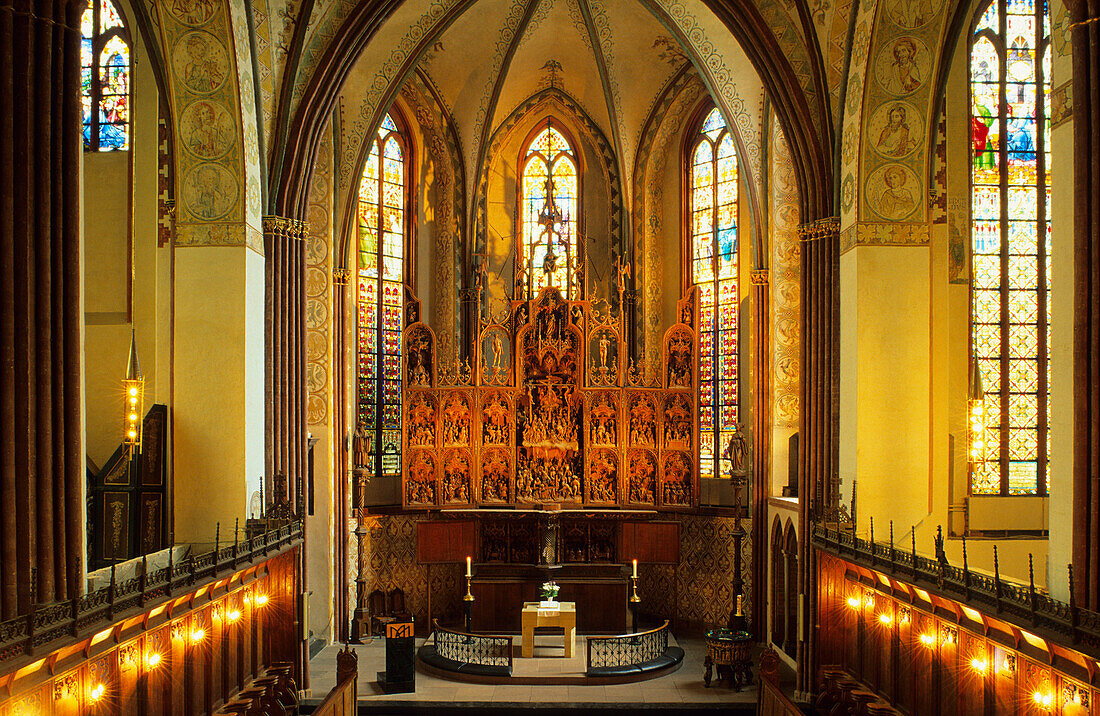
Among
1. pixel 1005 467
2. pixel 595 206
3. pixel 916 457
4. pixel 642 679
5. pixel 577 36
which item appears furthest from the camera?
pixel 595 206

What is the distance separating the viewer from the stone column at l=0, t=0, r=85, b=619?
838 cm

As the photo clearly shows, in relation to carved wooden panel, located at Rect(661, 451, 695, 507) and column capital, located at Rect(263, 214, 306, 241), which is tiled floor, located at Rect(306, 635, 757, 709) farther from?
column capital, located at Rect(263, 214, 306, 241)

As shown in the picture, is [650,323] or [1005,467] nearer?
[1005,467]

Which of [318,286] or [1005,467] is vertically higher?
[318,286]

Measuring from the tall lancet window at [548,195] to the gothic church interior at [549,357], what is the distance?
86mm

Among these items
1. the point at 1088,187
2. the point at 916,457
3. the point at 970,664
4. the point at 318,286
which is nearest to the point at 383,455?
the point at 318,286

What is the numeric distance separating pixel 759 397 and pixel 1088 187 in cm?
1157

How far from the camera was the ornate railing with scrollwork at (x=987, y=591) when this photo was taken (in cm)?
808

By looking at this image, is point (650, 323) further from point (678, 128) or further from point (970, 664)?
point (970, 664)

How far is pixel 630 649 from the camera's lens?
17891 mm

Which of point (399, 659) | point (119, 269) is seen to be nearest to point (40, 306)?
point (119, 269)

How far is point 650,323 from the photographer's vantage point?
927 inches

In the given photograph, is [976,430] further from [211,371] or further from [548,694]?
[211,371]

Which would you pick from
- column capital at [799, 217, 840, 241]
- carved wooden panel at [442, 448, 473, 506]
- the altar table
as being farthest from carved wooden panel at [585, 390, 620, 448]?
column capital at [799, 217, 840, 241]
